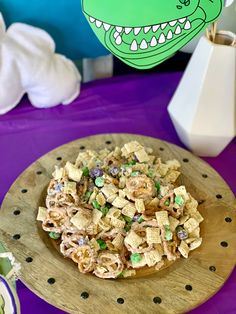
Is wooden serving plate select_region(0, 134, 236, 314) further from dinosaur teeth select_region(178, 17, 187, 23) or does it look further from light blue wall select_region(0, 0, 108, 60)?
light blue wall select_region(0, 0, 108, 60)

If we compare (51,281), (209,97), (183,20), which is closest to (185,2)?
(183,20)

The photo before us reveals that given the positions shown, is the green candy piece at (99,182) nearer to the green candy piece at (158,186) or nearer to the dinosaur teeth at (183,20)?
the green candy piece at (158,186)

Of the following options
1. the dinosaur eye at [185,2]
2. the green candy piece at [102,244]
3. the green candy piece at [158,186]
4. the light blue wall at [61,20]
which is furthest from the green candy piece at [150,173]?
the light blue wall at [61,20]

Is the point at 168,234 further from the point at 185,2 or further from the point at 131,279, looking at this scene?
the point at 185,2

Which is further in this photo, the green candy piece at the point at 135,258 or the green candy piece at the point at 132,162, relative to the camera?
the green candy piece at the point at 132,162

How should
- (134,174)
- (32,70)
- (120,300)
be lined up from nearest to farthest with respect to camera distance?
(120,300)
(134,174)
(32,70)

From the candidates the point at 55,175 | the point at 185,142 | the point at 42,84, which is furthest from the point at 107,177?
the point at 42,84
